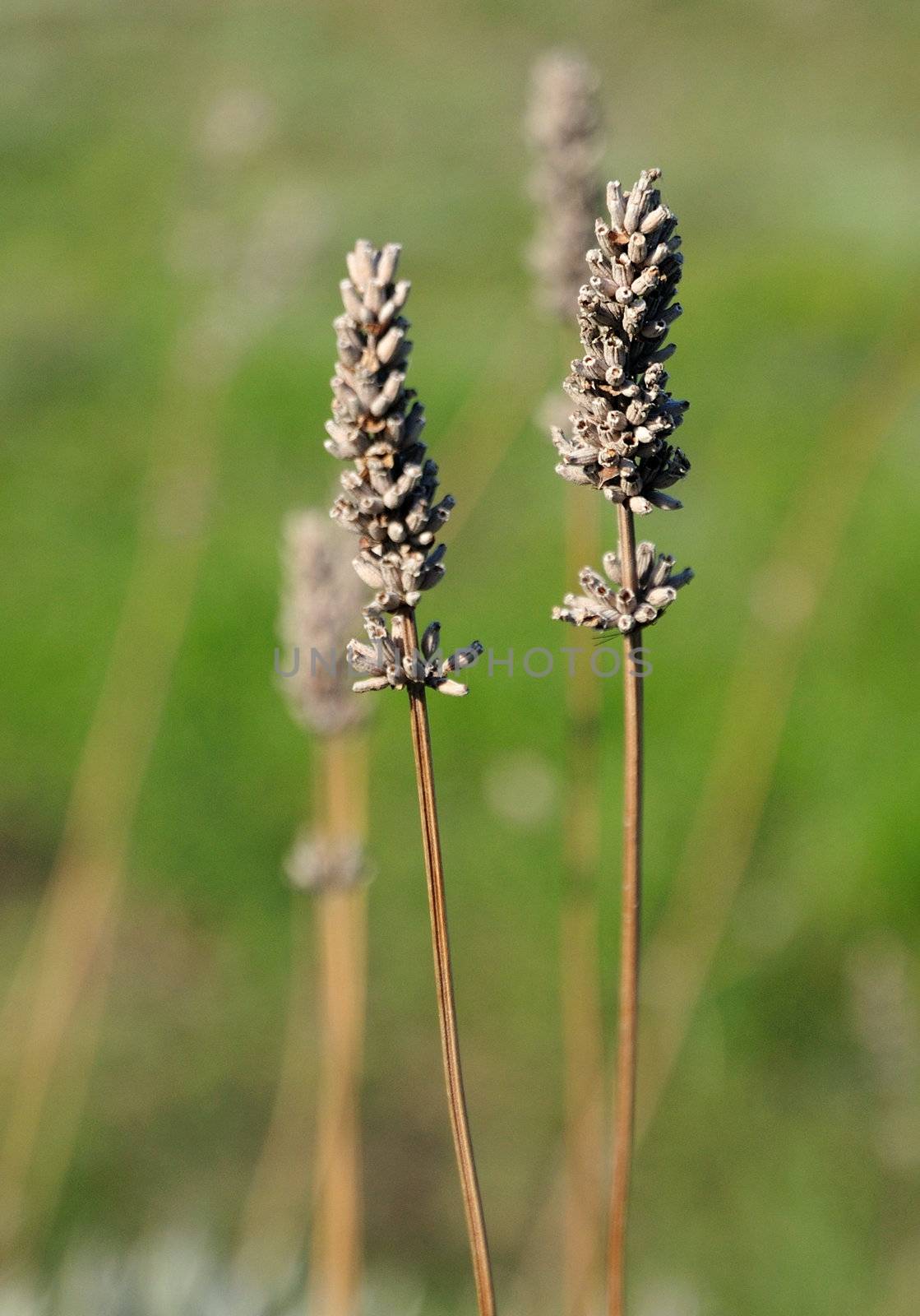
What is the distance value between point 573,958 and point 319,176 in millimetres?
3945

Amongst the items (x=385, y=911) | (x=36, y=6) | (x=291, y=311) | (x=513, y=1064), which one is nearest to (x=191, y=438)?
(x=291, y=311)

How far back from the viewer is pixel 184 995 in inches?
95.9

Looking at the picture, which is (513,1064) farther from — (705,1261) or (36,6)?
(36,6)

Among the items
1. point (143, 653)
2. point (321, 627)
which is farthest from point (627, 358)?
point (143, 653)

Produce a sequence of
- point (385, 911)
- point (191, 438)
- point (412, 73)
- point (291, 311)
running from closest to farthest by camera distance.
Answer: point (385, 911), point (191, 438), point (291, 311), point (412, 73)

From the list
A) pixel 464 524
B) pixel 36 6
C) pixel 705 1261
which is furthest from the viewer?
pixel 36 6

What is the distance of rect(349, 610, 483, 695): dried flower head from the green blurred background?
0.72 m

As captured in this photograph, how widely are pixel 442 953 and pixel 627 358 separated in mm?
374

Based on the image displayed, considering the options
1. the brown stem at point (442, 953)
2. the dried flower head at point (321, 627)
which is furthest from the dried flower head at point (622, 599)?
the dried flower head at point (321, 627)

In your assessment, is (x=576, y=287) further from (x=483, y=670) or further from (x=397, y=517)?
(x=483, y=670)

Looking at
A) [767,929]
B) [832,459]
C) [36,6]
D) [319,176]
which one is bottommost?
[767,929]

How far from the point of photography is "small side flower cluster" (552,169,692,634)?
725mm

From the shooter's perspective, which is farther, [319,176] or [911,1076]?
[319,176]

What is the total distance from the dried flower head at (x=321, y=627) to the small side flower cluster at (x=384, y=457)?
524 millimetres
